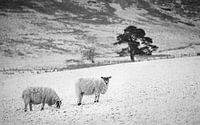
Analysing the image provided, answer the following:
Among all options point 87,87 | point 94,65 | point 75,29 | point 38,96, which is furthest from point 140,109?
point 75,29

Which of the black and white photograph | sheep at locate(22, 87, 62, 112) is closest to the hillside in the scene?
the black and white photograph

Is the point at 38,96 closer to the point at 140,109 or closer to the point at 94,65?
the point at 140,109

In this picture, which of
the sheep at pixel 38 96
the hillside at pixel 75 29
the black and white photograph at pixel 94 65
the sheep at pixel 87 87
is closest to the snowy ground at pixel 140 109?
the black and white photograph at pixel 94 65

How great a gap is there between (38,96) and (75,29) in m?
99.5

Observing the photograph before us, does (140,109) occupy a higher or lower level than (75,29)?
lower

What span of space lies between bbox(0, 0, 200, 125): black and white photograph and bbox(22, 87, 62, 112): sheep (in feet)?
0.20

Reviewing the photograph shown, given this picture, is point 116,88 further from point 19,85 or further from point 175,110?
point 19,85

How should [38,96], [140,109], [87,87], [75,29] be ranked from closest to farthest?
1. [140,109]
2. [38,96]
3. [87,87]
4. [75,29]

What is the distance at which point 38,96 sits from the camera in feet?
49.6

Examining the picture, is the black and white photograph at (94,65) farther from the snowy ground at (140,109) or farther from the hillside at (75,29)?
the hillside at (75,29)

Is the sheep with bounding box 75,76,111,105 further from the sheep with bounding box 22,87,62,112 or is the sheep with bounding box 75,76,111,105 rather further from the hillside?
the hillside

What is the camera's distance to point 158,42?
97.1 m

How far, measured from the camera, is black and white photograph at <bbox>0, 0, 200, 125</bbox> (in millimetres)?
13117

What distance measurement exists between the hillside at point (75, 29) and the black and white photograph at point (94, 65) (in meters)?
0.32
